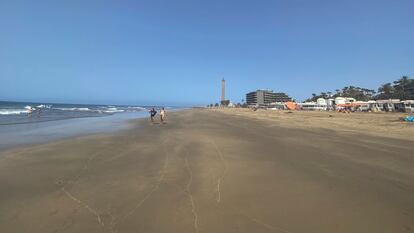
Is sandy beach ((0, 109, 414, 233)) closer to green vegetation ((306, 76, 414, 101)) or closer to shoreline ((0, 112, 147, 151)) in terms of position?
shoreline ((0, 112, 147, 151))

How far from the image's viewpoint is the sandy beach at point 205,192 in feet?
14.4

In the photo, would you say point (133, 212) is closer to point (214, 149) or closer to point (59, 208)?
point (59, 208)

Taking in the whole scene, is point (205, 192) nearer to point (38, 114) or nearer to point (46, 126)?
point (46, 126)

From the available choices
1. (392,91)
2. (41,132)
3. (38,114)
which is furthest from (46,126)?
(392,91)

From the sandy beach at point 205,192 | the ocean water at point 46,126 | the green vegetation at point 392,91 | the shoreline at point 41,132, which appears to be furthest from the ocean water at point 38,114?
the green vegetation at point 392,91

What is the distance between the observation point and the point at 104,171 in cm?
756

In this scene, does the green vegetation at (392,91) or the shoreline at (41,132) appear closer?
the shoreline at (41,132)

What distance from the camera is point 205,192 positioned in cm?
584

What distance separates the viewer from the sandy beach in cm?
438

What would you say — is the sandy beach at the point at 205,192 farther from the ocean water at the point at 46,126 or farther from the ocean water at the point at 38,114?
the ocean water at the point at 38,114

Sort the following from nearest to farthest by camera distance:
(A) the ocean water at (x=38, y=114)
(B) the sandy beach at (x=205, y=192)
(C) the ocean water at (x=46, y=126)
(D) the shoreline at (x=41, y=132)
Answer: (B) the sandy beach at (x=205, y=192)
(D) the shoreline at (x=41, y=132)
(C) the ocean water at (x=46, y=126)
(A) the ocean water at (x=38, y=114)

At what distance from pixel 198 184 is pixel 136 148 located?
18.6 feet

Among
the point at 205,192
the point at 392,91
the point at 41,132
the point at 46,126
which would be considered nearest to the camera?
the point at 205,192

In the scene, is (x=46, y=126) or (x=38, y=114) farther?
(x=38, y=114)
